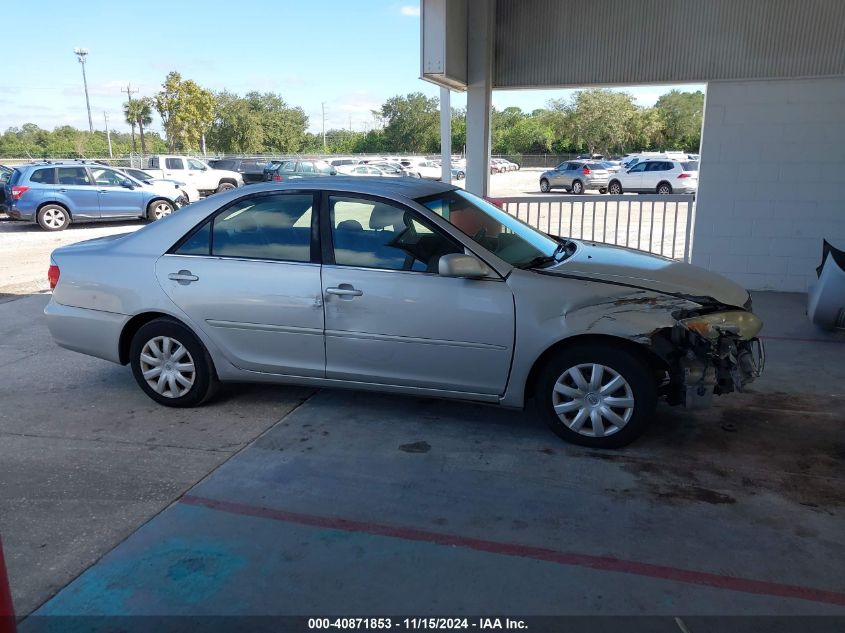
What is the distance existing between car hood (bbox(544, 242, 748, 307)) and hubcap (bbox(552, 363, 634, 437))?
61 centimetres

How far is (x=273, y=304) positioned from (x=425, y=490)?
1.74 meters

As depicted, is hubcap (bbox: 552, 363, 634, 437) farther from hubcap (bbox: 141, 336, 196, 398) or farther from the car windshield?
hubcap (bbox: 141, 336, 196, 398)

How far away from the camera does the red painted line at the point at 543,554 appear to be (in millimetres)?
2961

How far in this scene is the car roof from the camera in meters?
4.76

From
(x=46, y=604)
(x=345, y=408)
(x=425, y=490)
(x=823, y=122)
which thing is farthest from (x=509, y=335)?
(x=823, y=122)

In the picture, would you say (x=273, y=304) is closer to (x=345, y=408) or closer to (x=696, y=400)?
(x=345, y=408)

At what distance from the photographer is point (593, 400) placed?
167 inches

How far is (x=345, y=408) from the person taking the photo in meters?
5.11

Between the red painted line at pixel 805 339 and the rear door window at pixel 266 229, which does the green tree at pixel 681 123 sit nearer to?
the red painted line at pixel 805 339

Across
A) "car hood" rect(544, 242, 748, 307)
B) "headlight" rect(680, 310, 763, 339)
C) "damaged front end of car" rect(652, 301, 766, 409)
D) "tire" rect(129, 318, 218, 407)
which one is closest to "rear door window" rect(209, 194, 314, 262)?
"tire" rect(129, 318, 218, 407)

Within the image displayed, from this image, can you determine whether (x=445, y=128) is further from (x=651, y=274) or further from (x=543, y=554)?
(x=543, y=554)

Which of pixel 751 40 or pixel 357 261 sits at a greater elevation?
pixel 751 40

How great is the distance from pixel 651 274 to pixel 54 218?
17313 millimetres

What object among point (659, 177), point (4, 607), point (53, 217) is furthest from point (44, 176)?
point (659, 177)
